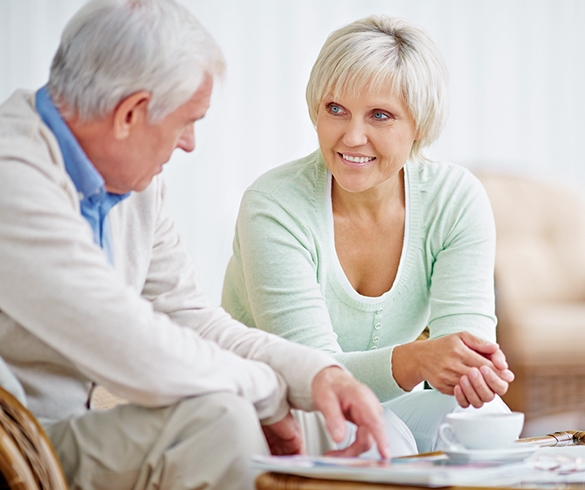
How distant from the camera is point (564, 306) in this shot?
395 cm

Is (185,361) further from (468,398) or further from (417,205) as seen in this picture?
(417,205)

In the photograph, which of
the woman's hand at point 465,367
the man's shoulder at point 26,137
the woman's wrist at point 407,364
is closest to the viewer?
the man's shoulder at point 26,137

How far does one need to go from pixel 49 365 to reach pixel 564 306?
3.19 meters

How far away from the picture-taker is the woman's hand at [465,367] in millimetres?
1557

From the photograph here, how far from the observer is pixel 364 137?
6.08 ft

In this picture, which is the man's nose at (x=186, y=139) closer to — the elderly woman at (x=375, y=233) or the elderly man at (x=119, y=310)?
the elderly man at (x=119, y=310)

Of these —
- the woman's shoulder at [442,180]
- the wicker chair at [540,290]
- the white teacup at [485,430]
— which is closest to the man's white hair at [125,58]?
the white teacup at [485,430]

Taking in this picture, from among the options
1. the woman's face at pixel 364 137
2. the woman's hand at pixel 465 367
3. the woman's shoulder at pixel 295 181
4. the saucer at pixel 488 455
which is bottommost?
the woman's hand at pixel 465 367

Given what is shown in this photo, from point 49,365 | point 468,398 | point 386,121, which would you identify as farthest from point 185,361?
point 386,121

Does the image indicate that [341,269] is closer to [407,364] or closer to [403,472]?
[407,364]

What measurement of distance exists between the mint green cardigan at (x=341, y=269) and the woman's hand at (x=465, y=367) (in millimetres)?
185

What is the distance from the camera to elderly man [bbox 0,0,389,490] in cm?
105

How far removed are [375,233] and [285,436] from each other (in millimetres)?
866

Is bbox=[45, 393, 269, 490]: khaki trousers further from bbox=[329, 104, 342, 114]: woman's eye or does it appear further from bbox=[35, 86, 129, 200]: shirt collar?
bbox=[329, 104, 342, 114]: woman's eye
